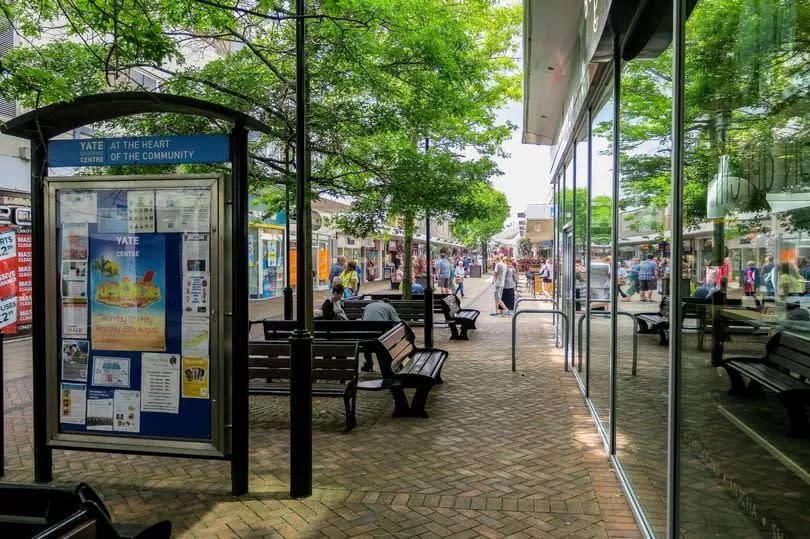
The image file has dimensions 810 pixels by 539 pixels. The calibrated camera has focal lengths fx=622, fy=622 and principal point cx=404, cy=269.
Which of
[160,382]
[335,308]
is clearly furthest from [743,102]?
[335,308]

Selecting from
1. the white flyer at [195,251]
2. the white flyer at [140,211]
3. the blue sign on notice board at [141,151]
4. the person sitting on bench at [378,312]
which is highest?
the blue sign on notice board at [141,151]

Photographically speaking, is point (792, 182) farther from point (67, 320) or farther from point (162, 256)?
point (67, 320)

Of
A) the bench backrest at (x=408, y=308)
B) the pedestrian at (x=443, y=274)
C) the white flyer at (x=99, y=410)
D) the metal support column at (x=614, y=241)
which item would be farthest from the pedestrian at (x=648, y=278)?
the pedestrian at (x=443, y=274)

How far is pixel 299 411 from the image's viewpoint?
467 centimetres

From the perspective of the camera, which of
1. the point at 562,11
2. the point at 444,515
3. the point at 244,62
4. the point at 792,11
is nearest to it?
the point at 792,11

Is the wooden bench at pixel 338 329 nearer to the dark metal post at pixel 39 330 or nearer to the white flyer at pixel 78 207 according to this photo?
the dark metal post at pixel 39 330

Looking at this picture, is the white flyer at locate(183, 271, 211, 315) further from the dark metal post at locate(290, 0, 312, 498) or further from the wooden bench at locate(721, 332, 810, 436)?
the wooden bench at locate(721, 332, 810, 436)

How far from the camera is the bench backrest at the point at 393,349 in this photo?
274 inches

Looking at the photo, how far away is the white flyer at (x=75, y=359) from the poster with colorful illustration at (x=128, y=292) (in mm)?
113

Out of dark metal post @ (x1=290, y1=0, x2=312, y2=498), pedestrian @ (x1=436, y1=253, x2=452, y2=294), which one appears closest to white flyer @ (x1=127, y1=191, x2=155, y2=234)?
dark metal post @ (x1=290, y1=0, x2=312, y2=498)

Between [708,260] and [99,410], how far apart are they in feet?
14.7

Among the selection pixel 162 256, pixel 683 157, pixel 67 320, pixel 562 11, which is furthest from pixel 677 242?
pixel 562 11

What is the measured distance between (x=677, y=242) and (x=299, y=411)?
2.90 m

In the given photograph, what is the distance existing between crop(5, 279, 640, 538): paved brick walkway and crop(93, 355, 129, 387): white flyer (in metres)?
0.81
